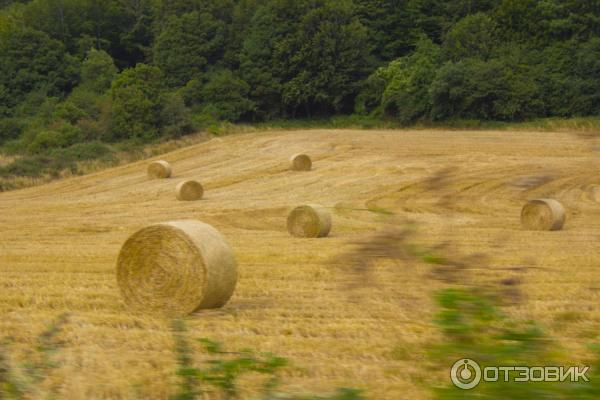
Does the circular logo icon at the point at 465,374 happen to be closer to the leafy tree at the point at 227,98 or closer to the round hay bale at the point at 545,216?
the round hay bale at the point at 545,216

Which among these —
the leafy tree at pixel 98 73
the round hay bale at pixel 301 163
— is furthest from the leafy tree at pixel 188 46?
the round hay bale at pixel 301 163

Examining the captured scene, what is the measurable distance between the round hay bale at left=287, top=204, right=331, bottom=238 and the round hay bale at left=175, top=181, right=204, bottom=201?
27.6 ft

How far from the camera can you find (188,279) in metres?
10.0

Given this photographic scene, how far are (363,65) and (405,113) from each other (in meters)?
10.2

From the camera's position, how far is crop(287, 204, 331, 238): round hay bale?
704 inches

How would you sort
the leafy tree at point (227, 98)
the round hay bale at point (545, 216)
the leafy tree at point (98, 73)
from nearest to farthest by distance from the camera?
the round hay bale at point (545, 216) < the leafy tree at point (227, 98) < the leafy tree at point (98, 73)

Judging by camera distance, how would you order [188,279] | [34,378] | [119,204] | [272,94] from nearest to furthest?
[34,378]
[188,279]
[119,204]
[272,94]

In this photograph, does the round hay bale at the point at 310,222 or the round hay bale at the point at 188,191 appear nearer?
the round hay bale at the point at 310,222

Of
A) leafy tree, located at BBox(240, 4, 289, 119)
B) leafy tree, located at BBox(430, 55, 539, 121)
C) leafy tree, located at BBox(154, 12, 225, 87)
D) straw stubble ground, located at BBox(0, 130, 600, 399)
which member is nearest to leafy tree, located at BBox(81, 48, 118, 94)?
leafy tree, located at BBox(154, 12, 225, 87)

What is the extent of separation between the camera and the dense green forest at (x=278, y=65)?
46.8 metres

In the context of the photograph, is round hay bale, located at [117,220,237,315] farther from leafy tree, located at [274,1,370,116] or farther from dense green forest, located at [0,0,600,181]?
leafy tree, located at [274,1,370,116]

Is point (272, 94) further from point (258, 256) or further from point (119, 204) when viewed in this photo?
point (258, 256)

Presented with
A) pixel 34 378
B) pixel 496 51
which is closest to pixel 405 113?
pixel 496 51

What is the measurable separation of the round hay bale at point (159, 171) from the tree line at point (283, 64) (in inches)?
404
